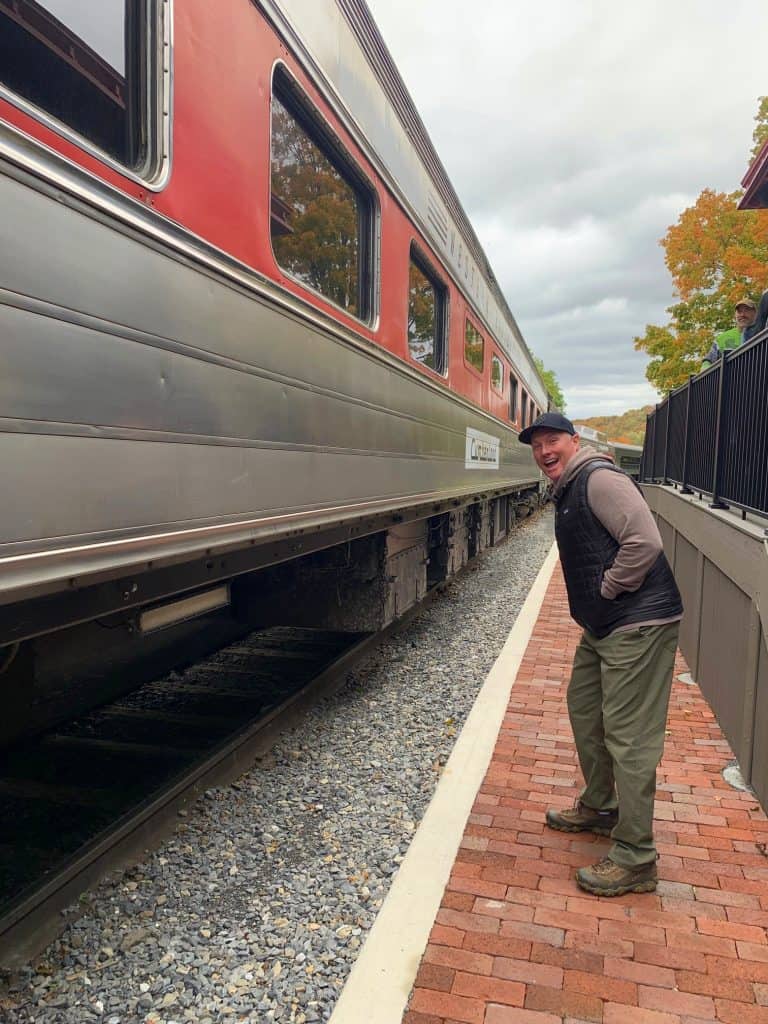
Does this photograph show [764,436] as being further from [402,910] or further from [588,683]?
[402,910]

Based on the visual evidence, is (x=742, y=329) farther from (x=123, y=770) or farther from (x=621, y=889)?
(x=123, y=770)

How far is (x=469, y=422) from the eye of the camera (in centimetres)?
689

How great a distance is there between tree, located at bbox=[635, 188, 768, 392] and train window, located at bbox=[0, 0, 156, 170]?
17.8 metres

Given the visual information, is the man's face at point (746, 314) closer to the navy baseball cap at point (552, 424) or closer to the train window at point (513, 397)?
the train window at point (513, 397)

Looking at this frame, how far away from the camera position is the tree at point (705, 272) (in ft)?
57.6

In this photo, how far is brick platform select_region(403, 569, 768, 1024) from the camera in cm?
206

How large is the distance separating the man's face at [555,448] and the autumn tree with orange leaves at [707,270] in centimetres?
1695

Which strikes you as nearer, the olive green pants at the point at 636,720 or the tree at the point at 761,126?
the olive green pants at the point at 636,720

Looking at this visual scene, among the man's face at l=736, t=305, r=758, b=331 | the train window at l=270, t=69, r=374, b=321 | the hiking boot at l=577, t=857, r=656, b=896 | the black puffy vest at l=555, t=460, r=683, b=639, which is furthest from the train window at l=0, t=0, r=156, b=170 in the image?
the man's face at l=736, t=305, r=758, b=331

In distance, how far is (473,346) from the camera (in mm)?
7258

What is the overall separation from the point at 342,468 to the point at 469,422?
11.6 feet

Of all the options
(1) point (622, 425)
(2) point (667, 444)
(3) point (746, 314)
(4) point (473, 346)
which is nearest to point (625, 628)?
(4) point (473, 346)

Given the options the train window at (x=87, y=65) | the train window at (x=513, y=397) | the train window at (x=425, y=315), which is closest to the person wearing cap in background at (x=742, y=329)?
the train window at (x=425, y=315)

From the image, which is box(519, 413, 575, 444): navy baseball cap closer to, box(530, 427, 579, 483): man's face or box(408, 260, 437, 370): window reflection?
box(530, 427, 579, 483): man's face
